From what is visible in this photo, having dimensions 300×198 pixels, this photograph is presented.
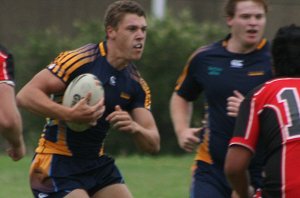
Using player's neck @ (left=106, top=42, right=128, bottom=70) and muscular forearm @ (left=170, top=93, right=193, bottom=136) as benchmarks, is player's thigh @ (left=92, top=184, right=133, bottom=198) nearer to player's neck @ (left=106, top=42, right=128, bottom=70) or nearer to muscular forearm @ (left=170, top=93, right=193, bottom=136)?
muscular forearm @ (left=170, top=93, right=193, bottom=136)

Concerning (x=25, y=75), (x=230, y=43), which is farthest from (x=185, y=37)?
(x=230, y=43)

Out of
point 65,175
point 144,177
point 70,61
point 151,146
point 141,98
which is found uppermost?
point 70,61

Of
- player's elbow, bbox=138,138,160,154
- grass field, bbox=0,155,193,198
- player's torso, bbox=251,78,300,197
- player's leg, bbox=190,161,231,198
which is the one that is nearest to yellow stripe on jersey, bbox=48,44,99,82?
player's elbow, bbox=138,138,160,154

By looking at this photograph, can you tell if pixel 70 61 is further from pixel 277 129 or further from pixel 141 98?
pixel 277 129

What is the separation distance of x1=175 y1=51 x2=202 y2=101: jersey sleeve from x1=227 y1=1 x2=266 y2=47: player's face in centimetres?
35

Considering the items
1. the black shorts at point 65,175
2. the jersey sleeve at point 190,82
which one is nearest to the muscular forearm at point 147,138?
the black shorts at point 65,175

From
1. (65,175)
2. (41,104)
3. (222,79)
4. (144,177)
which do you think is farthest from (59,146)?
(144,177)

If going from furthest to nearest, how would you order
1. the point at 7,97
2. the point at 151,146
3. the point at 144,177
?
the point at 144,177 < the point at 151,146 < the point at 7,97

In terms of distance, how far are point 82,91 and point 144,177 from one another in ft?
19.4

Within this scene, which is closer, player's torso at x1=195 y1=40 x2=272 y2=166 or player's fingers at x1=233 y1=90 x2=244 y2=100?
player's fingers at x1=233 y1=90 x2=244 y2=100

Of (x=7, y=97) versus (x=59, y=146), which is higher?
(x=7, y=97)

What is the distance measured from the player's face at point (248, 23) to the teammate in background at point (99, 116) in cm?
66

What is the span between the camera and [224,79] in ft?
21.9

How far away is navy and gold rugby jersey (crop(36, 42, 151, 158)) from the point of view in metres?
6.52
